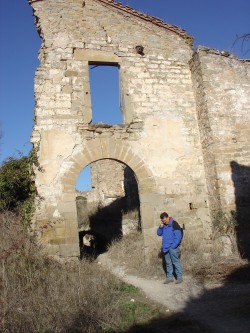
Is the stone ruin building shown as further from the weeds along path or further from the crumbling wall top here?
the weeds along path

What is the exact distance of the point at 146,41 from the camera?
9.73m

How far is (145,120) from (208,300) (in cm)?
520

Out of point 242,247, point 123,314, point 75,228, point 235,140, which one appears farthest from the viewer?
point 235,140

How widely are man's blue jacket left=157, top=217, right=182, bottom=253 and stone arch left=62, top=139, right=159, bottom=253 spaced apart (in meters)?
1.79

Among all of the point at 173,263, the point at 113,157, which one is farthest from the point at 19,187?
the point at 173,263

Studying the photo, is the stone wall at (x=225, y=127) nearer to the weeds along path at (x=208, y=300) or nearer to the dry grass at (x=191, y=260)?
the dry grass at (x=191, y=260)

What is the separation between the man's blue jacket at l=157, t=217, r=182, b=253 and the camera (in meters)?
6.55

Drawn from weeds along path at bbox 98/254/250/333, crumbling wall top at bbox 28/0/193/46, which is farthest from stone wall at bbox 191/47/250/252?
weeds along path at bbox 98/254/250/333

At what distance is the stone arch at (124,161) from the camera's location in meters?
8.18

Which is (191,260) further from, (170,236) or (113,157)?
(113,157)

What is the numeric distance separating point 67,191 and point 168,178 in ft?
8.69

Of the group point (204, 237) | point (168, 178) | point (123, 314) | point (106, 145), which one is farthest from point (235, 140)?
point (123, 314)

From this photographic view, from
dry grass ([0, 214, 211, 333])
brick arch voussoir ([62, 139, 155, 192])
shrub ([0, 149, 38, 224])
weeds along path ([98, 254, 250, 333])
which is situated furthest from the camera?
brick arch voussoir ([62, 139, 155, 192])

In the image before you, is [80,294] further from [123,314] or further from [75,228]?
[75,228]
